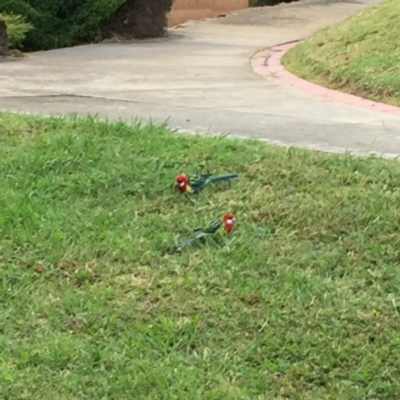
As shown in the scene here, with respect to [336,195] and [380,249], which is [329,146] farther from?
[380,249]

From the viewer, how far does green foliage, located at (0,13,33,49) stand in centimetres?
1025

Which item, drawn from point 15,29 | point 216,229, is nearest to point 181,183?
point 216,229

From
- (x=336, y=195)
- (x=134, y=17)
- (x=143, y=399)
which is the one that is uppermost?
(x=134, y=17)

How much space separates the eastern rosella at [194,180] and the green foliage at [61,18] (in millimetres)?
7320

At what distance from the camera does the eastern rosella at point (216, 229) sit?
402 cm

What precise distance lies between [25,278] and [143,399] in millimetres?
1104

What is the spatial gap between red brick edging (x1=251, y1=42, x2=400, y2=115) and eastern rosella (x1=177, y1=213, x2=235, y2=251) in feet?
10.1

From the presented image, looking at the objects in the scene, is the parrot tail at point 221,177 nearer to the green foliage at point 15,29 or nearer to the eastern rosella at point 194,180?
the eastern rosella at point 194,180

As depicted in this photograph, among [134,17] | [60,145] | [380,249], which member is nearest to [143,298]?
[380,249]

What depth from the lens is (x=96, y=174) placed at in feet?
15.3

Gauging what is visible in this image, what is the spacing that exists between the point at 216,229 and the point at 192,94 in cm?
361

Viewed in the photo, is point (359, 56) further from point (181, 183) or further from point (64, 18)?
point (64, 18)

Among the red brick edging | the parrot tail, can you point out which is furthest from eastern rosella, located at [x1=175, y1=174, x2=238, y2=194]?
the red brick edging

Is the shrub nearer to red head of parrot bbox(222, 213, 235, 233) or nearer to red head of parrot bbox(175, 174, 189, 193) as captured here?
red head of parrot bbox(175, 174, 189, 193)
